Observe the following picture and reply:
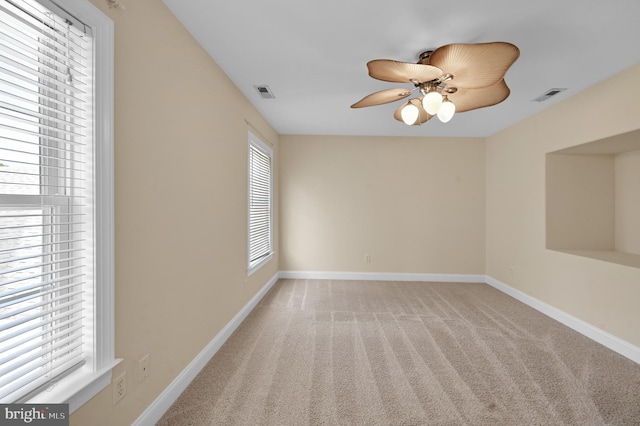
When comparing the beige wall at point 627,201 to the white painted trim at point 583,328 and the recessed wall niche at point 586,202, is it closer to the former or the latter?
the recessed wall niche at point 586,202

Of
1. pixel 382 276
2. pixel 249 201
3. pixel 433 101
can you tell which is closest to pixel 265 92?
pixel 249 201

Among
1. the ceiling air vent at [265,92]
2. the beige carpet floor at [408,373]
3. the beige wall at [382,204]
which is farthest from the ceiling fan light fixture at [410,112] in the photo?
the beige wall at [382,204]

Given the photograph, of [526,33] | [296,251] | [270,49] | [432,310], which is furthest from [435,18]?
[296,251]

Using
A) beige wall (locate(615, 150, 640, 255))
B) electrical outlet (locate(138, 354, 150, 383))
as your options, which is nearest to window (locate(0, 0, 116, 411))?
electrical outlet (locate(138, 354, 150, 383))

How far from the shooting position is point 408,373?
7.39ft

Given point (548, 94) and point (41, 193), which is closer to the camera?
point (41, 193)

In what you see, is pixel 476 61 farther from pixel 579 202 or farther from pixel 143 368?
pixel 579 202

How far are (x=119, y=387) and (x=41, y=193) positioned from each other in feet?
3.21

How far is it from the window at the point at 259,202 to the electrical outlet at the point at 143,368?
1.86 metres

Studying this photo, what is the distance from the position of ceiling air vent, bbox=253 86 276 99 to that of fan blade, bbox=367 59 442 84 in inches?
60.3

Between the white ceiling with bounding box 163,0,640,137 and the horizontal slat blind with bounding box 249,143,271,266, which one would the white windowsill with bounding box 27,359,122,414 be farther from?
the horizontal slat blind with bounding box 249,143,271,266

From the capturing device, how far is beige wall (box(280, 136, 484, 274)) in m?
5.03

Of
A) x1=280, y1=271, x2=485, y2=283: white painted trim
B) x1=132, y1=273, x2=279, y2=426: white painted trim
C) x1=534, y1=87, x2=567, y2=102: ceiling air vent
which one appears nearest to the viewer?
x1=132, y1=273, x2=279, y2=426: white painted trim

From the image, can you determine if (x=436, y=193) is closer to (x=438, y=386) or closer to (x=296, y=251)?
(x=296, y=251)
